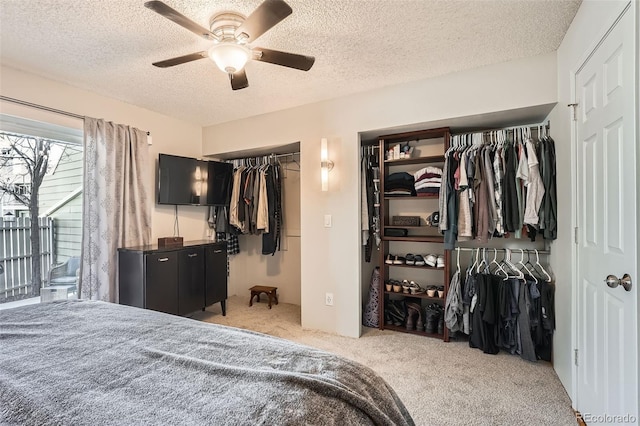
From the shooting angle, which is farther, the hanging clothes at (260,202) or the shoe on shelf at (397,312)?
the hanging clothes at (260,202)

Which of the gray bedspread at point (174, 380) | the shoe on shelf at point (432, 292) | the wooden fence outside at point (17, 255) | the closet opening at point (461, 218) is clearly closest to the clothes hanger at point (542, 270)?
the closet opening at point (461, 218)

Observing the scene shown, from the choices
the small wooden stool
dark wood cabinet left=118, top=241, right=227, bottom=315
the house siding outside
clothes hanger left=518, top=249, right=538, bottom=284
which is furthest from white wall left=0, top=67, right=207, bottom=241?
clothes hanger left=518, top=249, right=538, bottom=284

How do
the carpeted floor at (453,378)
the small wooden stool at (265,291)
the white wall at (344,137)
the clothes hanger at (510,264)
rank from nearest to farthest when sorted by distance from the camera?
the carpeted floor at (453,378)
the white wall at (344,137)
the clothes hanger at (510,264)
the small wooden stool at (265,291)

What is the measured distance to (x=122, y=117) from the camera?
290cm

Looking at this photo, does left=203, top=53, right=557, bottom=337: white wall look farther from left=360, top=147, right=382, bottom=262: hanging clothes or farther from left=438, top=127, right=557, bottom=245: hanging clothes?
left=438, top=127, right=557, bottom=245: hanging clothes

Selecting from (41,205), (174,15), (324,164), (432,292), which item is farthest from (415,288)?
(41,205)

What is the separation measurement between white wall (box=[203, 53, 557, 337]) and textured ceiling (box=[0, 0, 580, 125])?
0.13 metres

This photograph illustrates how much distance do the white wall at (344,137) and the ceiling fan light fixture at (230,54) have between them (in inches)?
53.5

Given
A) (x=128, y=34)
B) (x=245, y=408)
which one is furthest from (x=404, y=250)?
(x=128, y=34)

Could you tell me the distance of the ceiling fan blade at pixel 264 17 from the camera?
1.25 meters

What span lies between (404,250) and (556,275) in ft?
4.32

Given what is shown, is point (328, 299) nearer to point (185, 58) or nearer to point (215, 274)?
point (215, 274)

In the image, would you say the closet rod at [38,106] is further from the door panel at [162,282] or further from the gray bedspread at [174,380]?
the gray bedspread at [174,380]

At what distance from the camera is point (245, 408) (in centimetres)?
74
